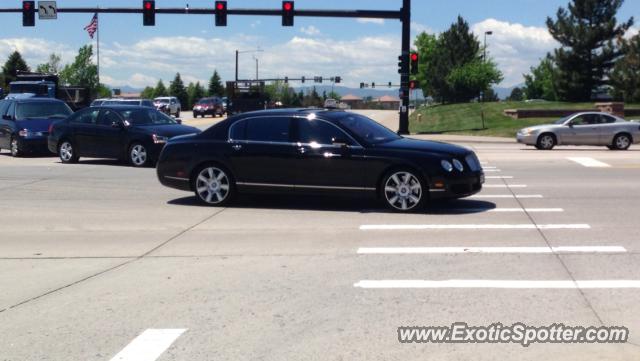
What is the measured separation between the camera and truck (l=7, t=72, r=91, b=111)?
138 ft

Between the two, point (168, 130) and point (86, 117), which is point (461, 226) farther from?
point (86, 117)

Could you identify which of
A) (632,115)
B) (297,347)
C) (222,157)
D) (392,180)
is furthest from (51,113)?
(632,115)

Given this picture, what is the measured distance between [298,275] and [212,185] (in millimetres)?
4990

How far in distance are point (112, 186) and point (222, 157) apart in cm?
380

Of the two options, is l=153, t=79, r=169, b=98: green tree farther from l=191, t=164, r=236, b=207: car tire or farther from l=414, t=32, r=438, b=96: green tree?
l=191, t=164, r=236, b=207: car tire

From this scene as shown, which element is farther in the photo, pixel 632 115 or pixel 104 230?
pixel 632 115

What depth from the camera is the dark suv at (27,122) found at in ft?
71.1

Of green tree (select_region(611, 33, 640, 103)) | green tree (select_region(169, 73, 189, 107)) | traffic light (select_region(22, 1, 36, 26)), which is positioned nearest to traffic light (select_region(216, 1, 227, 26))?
traffic light (select_region(22, 1, 36, 26))

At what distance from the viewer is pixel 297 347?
511 cm

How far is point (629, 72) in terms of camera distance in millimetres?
47562

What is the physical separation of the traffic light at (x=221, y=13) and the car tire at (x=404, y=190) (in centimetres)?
2245

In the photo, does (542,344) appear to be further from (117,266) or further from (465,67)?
(465,67)

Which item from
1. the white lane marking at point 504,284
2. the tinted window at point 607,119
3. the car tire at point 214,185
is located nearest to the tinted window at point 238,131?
the car tire at point 214,185

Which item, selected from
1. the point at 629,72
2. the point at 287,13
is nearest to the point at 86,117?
the point at 287,13
